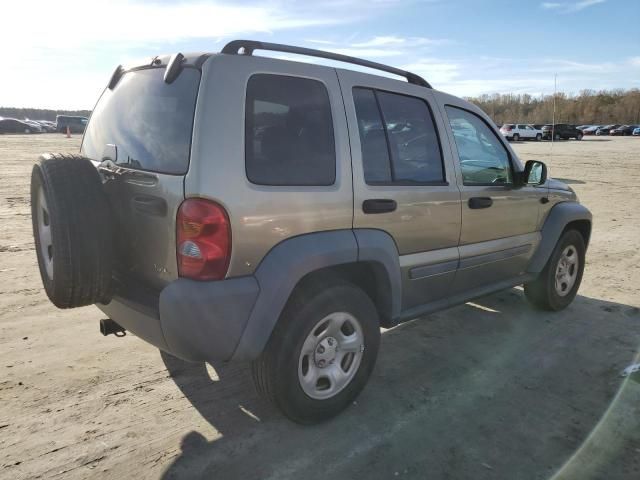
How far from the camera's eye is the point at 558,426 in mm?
2898

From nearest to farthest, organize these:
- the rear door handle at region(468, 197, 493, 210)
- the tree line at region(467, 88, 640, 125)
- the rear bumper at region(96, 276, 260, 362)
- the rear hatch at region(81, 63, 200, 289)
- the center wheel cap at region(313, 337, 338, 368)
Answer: the rear bumper at region(96, 276, 260, 362) → the rear hatch at region(81, 63, 200, 289) → the center wheel cap at region(313, 337, 338, 368) → the rear door handle at region(468, 197, 493, 210) → the tree line at region(467, 88, 640, 125)

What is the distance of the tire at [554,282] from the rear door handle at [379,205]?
2.30 metres

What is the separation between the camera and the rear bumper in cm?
228

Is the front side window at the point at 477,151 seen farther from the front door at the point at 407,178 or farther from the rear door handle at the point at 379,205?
the rear door handle at the point at 379,205

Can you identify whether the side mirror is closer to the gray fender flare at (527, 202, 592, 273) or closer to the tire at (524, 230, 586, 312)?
the gray fender flare at (527, 202, 592, 273)

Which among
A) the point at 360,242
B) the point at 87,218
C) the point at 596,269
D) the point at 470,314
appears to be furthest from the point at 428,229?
the point at 596,269

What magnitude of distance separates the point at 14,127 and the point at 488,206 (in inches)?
1985

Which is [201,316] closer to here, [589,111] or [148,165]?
[148,165]

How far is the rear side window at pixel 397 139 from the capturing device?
9.77 ft

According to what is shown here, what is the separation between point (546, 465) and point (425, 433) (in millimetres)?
631

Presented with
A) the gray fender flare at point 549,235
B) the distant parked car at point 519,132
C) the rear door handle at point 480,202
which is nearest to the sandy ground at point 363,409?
the gray fender flare at point 549,235

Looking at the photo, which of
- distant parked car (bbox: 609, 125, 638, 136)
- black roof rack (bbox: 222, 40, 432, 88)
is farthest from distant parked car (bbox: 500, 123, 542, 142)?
black roof rack (bbox: 222, 40, 432, 88)

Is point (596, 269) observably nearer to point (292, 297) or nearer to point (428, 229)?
point (428, 229)

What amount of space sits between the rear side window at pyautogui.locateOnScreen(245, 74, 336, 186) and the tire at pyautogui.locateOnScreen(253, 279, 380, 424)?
64cm
